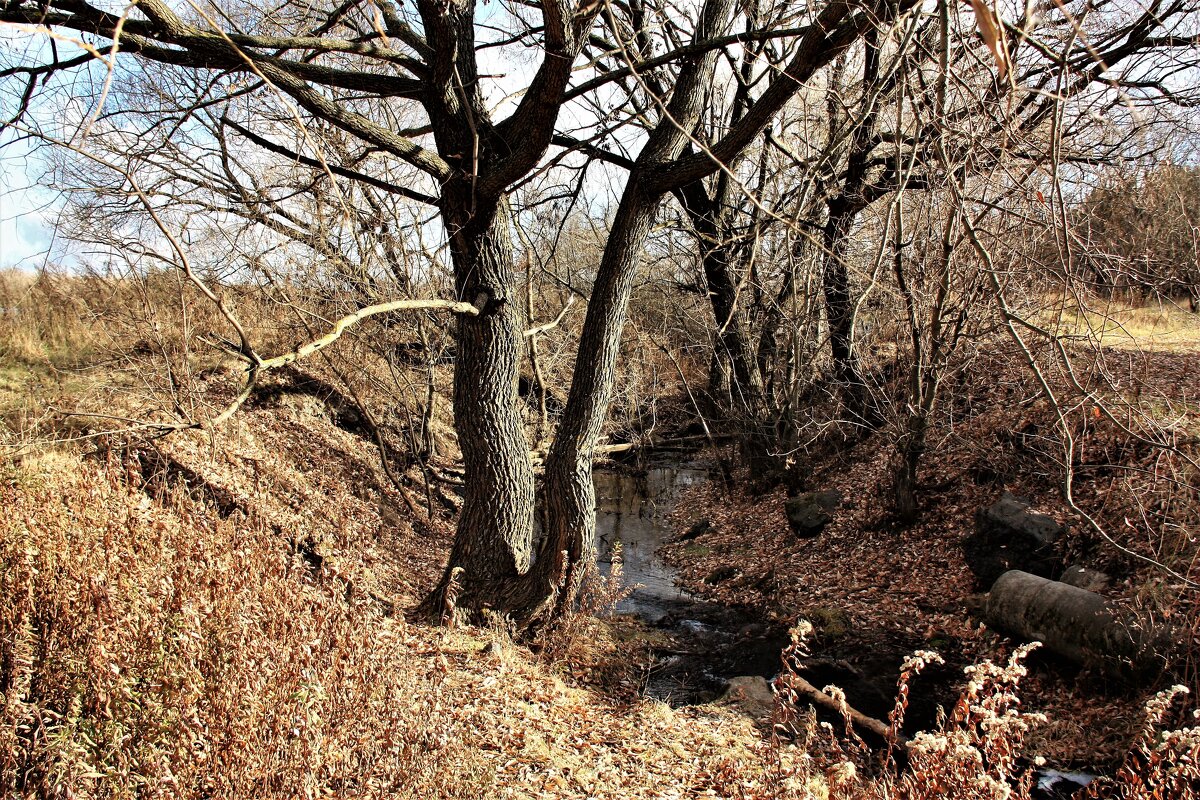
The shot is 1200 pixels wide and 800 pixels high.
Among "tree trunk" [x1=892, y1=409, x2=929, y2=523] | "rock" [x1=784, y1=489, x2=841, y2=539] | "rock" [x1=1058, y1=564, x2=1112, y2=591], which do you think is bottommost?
"rock" [x1=1058, y1=564, x2=1112, y2=591]

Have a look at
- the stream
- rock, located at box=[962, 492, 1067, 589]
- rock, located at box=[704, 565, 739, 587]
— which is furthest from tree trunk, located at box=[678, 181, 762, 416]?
rock, located at box=[962, 492, 1067, 589]

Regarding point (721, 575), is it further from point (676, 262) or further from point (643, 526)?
point (676, 262)

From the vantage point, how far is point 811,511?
12312mm

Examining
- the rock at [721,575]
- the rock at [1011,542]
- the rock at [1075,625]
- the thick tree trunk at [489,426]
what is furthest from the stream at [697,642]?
the rock at [1011,542]

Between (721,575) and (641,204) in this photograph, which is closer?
(641,204)

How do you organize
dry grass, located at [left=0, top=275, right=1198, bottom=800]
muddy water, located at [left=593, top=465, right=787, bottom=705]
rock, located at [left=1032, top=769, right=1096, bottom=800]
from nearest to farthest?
dry grass, located at [left=0, top=275, right=1198, bottom=800] → rock, located at [left=1032, top=769, right=1096, bottom=800] → muddy water, located at [left=593, top=465, right=787, bottom=705]

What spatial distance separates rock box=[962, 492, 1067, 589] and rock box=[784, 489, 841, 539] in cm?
256

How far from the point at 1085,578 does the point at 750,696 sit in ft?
12.9

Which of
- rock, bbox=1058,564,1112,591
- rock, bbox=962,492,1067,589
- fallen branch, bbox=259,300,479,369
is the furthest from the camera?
rock, bbox=962,492,1067,589

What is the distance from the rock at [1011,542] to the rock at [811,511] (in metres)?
2.56

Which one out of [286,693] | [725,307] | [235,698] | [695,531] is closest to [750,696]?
[286,693]

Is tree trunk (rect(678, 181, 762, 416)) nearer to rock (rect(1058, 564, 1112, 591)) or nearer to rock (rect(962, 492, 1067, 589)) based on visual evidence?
rock (rect(962, 492, 1067, 589))

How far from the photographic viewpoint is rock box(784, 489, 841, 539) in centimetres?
1209

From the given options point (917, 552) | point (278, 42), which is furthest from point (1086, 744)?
point (278, 42)
